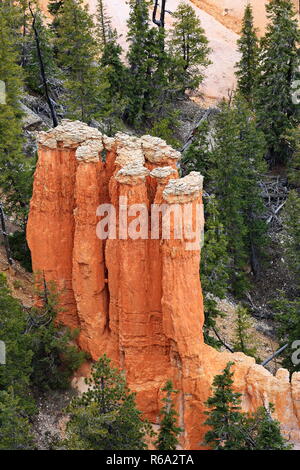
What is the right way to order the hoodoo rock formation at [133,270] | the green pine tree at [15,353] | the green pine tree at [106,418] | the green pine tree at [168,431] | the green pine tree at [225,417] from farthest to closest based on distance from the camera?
the green pine tree at [15,353], the hoodoo rock formation at [133,270], the green pine tree at [225,417], the green pine tree at [168,431], the green pine tree at [106,418]

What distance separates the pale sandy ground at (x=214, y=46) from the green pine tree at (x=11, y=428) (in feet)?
159

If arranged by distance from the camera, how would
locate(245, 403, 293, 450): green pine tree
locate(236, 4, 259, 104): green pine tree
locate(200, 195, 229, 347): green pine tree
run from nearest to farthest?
1. locate(245, 403, 293, 450): green pine tree
2. locate(200, 195, 229, 347): green pine tree
3. locate(236, 4, 259, 104): green pine tree

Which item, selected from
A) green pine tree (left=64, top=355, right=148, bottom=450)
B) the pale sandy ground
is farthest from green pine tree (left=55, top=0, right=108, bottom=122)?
the pale sandy ground

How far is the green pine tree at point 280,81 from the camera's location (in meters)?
43.3

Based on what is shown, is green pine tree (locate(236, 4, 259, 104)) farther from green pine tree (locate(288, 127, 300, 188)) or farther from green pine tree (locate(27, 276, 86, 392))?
green pine tree (locate(27, 276, 86, 392))

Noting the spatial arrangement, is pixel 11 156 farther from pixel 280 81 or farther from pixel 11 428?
pixel 280 81

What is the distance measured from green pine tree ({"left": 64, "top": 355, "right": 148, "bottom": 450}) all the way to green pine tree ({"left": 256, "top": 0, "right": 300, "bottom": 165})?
27.9 meters

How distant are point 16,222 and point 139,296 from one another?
12955 millimetres

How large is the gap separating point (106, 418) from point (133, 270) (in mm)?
4844

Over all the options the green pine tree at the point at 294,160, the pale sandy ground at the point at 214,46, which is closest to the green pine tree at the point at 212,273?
the green pine tree at the point at 294,160

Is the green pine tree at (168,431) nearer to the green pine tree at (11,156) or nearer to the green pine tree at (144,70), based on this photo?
the green pine tree at (11,156)

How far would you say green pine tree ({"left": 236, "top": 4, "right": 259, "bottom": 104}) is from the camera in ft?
165

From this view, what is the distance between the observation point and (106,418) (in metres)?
18.7
